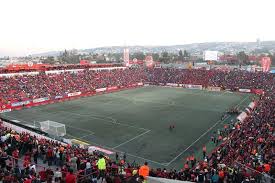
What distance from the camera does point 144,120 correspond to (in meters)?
37.9

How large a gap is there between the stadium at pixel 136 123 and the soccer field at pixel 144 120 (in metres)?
0.12

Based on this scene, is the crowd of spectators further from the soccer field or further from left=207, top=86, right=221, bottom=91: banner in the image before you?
left=207, top=86, right=221, bottom=91: banner

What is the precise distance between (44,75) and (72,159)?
48.6 meters

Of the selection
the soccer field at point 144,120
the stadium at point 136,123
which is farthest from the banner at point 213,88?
the soccer field at point 144,120

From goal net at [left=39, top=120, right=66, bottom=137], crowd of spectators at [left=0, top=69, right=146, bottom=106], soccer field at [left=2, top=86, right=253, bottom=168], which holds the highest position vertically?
crowd of spectators at [left=0, top=69, right=146, bottom=106]

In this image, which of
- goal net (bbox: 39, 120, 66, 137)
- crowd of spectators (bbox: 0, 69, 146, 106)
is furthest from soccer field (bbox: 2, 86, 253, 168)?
crowd of spectators (bbox: 0, 69, 146, 106)

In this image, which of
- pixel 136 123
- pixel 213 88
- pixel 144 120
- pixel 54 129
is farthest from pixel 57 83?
pixel 213 88

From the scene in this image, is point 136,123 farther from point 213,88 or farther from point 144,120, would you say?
point 213,88

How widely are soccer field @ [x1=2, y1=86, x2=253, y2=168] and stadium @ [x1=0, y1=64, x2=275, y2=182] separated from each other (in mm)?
116

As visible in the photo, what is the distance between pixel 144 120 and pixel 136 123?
1971mm

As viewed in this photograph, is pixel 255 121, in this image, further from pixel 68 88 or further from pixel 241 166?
pixel 68 88

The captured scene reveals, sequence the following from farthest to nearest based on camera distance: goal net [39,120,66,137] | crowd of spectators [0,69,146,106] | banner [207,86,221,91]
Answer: banner [207,86,221,91] < crowd of spectators [0,69,146,106] < goal net [39,120,66,137]

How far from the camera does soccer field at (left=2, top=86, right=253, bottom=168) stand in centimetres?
2697

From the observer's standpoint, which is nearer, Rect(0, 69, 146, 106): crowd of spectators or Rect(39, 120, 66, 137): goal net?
Rect(39, 120, 66, 137): goal net
